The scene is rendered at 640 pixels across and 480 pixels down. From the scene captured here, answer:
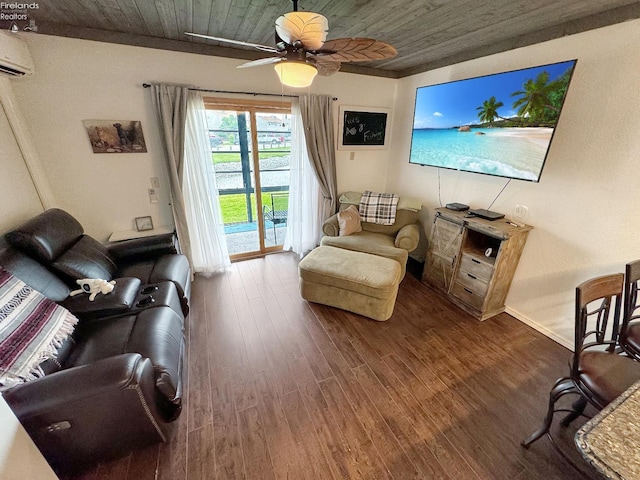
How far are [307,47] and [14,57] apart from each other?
215 cm

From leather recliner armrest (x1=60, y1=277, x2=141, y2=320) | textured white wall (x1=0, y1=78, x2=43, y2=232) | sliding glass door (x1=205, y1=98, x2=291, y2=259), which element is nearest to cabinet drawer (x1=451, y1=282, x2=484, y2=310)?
sliding glass door (x1=205, y1=98, x2=291, y2=259)

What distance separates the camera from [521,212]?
7.56ft

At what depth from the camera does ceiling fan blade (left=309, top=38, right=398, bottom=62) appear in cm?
135

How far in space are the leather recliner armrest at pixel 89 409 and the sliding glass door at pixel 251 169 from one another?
2349 millimetres

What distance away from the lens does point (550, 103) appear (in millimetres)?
1896

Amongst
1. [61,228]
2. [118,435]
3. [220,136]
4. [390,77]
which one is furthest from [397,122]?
[118,435]

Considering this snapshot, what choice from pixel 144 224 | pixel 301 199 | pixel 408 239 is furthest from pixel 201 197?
pixel 408 239

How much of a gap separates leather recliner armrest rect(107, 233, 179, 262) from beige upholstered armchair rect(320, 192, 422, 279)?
1.61 meters

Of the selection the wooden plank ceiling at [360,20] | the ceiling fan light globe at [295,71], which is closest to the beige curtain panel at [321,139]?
the wooden plank ceiling at [360,20]

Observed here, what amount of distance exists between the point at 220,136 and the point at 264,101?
2.13 ft

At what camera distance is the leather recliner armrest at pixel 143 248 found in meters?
2.33

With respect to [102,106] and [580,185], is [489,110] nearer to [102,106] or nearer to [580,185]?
[580,185]

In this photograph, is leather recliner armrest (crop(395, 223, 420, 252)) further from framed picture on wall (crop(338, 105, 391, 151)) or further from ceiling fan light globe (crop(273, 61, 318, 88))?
ceiling fan light globe (crop(273, 61, 318, 88))

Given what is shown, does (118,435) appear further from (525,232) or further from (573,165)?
(573,165)
